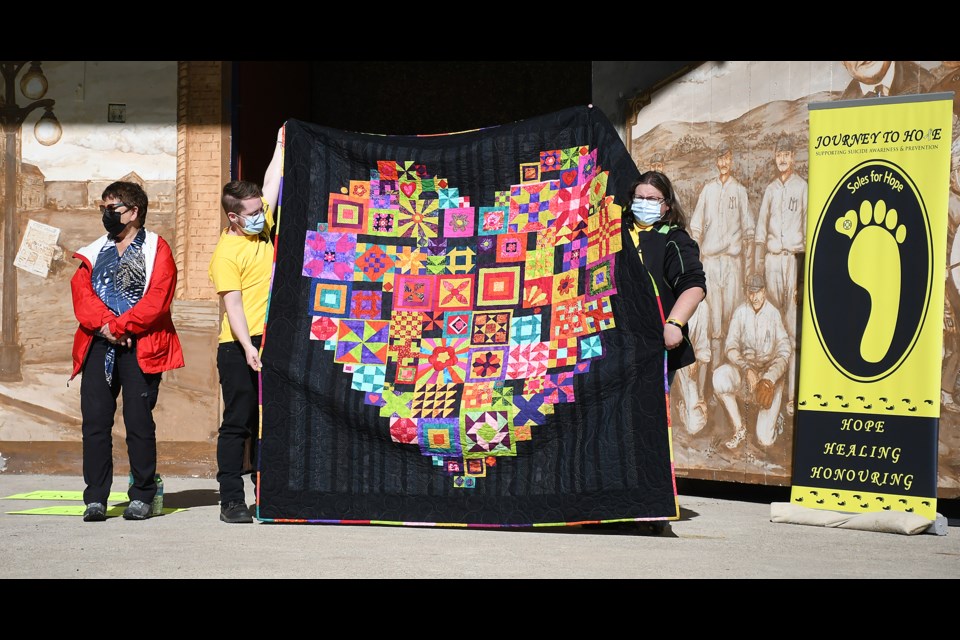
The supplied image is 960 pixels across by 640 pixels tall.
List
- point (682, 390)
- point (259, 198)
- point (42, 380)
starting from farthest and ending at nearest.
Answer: point (42, 380), point (682, 390), point (259, 198)

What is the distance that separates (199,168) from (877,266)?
13.8 feet

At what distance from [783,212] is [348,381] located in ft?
8.98

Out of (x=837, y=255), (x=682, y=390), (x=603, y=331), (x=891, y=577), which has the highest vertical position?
(x=837, y=255)

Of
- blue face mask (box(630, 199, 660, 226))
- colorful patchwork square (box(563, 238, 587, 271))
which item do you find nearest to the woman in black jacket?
blue face mask (box(630, 199, 660, 226))

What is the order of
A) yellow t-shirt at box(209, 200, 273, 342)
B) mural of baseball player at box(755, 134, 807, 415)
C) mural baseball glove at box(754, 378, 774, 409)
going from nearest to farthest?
1. yellow t-shirt at box(209, 200, 273, 342)
2. mural of baseball player at box(755, 134, 807, 415)
3. mural baseball glove at box(754, 378, 774, 409)

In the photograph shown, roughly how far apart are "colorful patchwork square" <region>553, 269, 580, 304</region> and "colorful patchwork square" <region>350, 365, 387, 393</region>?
0.86m

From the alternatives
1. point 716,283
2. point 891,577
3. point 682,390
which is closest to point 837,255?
point 716,283

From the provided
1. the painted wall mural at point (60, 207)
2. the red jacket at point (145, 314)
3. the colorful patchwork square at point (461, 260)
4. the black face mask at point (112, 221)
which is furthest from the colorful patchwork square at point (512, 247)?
the painted wall mural at point (60, 207)

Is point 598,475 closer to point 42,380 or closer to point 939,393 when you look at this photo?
point 939,393

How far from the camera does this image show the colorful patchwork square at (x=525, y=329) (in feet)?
16.7

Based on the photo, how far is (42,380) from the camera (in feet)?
24.3

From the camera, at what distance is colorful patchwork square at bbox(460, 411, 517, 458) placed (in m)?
5.01

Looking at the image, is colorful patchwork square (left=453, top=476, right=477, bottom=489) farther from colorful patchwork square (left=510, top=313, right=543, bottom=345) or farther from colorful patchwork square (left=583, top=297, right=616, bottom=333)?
colorful patchwork square (left=583, top=297, right=616, bottom=333)

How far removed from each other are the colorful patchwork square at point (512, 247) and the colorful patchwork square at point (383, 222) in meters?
0.51
